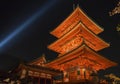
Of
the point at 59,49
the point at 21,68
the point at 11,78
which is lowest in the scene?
the point at 11,78

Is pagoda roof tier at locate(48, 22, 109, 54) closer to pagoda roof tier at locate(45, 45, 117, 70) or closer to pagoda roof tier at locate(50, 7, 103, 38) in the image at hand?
pagoda roof tier at locate(50, 7, 103, 38)

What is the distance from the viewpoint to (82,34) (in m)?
25.6

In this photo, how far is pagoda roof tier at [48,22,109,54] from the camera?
24953 mm

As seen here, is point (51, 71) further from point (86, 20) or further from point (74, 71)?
point (86, 20)

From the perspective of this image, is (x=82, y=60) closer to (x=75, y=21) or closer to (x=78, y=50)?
(x=78, y=50)

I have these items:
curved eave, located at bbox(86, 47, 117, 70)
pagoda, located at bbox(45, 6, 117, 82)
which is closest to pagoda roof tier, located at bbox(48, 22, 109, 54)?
pagoda, located at bbox(45, 6, 117, 82)

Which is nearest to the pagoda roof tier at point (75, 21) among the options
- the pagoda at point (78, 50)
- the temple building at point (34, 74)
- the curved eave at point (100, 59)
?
the pagoda at point (78, 50)

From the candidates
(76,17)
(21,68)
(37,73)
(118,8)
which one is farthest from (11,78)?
(76,17)

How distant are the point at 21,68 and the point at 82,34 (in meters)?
10.9

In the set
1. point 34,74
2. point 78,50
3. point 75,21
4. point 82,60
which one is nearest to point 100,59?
point 82,60

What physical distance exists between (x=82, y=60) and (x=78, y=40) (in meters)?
3.69

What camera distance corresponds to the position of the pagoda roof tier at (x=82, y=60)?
21.6m

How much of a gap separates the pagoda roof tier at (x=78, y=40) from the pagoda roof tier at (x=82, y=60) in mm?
2548

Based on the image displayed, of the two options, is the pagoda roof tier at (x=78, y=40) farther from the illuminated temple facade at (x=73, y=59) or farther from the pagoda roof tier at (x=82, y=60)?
the pagoda roof tier at (x=82, y=60)
